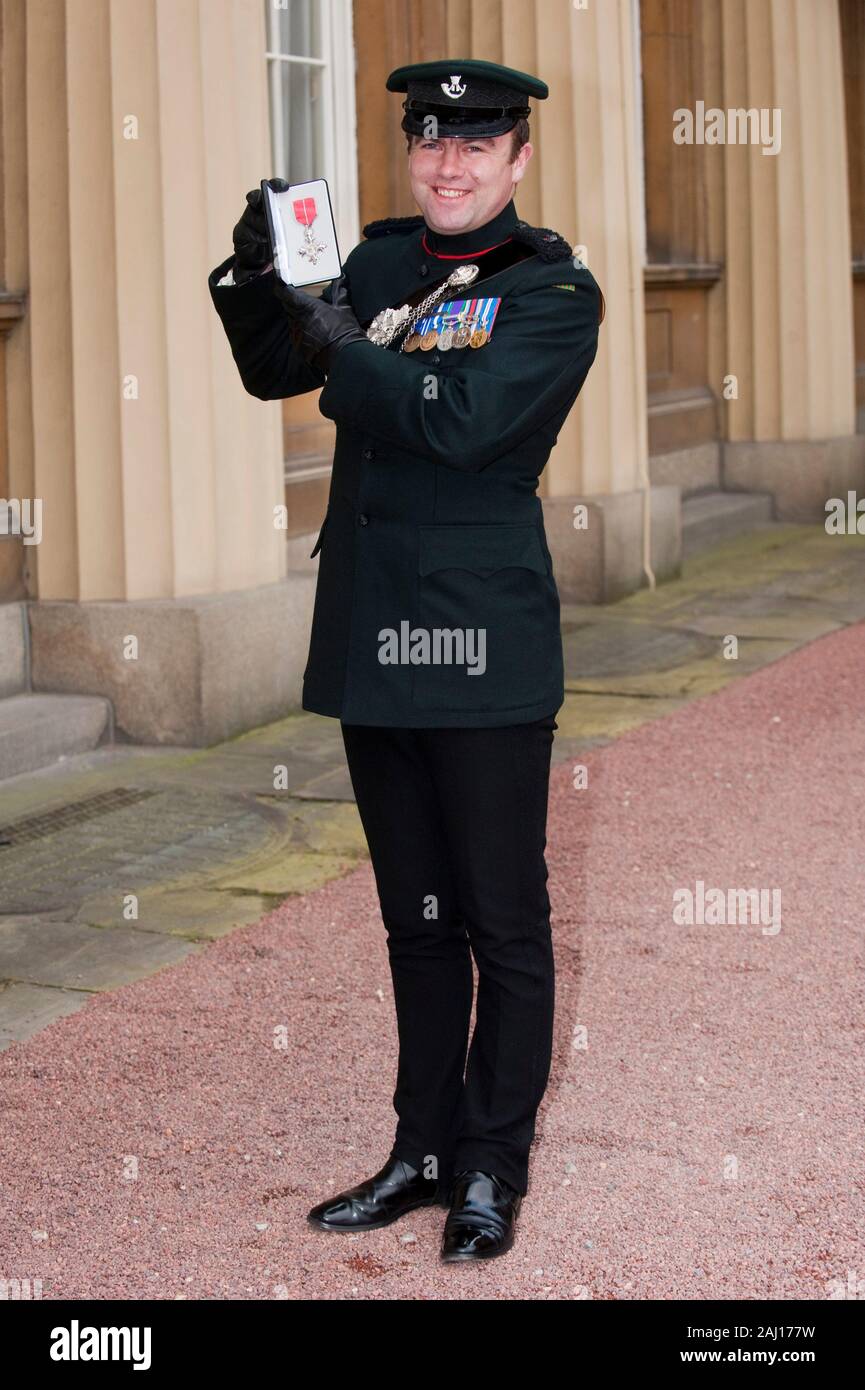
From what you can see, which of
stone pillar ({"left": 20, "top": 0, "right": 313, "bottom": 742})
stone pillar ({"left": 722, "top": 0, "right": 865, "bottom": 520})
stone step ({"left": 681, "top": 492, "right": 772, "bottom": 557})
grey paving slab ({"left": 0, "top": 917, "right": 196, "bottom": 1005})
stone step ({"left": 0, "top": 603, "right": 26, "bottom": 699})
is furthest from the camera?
stone pillar ({"left": 722, "top": 0, "right": 865, "bottom": 520})

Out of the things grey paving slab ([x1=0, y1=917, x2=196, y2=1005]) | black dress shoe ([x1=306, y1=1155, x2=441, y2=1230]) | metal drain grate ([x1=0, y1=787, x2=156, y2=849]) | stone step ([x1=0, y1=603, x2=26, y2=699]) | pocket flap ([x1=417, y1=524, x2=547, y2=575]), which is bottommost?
black dress shoe ([x1=306, y1=1155, x2=441, y2=1230])

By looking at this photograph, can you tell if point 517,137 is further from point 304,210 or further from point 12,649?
point 12,649

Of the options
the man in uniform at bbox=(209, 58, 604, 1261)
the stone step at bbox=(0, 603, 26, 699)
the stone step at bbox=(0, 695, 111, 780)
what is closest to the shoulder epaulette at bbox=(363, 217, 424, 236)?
the man in uniform at bbox=(209, 58, 604, 1261)

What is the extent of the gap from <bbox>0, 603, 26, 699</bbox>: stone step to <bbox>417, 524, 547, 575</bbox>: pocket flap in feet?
15.0

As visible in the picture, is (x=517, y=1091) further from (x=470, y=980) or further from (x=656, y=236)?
(x=656, y=236)

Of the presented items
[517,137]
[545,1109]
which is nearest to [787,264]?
[545,1109]

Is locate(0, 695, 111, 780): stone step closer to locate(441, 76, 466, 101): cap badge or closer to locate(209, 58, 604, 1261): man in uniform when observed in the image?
locate(209, 58, 604, 1261): man in uniform

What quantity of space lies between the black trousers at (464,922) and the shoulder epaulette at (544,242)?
777mm

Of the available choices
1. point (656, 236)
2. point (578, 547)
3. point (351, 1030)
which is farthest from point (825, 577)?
point (351, 1030)

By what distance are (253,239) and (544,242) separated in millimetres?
482

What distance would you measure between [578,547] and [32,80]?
170 inches

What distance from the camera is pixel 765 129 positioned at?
46.0 ft

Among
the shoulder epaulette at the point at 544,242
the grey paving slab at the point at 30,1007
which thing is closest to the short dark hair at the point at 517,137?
the shoulder epaulette at the point at 544,242

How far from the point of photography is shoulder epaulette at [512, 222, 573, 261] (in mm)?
3295
